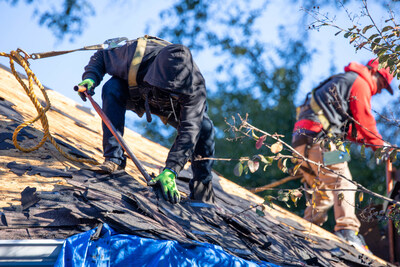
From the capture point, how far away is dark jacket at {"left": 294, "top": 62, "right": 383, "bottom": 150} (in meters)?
6.36

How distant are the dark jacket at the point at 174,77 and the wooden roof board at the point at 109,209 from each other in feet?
1.62

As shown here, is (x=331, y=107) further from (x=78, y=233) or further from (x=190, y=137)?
(x=78, y=233)

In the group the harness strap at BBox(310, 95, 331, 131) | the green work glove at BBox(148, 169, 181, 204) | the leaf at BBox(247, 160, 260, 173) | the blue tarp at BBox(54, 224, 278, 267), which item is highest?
the harness strap at BBox(310, 95, 331, 131)

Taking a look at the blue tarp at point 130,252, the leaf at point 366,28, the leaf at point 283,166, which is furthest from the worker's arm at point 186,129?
the leaf at point 366,28

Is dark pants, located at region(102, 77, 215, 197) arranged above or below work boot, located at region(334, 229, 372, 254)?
above

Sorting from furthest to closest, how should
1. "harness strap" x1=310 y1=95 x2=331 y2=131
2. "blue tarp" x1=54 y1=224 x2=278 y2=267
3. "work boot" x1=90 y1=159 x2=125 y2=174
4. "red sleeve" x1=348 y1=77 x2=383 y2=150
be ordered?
"harness strap" x1=310 y1=95 x2=331 y2=131 < "red sleeve" x1=348 y1=77 x2=383 y2=150 < "work boot" x1=90 y1=159 x2=125 y2=174 < "blue tarp" x1=54 y1=224 x2=278 y2=267

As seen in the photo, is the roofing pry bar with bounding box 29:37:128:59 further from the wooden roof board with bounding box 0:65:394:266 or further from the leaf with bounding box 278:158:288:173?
the leaf with bounding box 278:158:288:173

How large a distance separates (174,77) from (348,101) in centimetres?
316

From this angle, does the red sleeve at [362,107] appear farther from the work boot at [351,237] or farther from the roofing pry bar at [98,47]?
the roofing pry bar at [98,47]

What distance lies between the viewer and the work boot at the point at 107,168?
13.4 ft

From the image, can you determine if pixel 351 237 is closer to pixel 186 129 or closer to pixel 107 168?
pixel 186 129

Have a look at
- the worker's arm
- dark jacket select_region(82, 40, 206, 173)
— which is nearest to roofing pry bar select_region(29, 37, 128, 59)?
dark jacket select_region(82, 40, 206, 173)

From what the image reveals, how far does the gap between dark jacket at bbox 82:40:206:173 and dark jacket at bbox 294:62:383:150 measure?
256 cm

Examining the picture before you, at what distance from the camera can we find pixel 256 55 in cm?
1856
